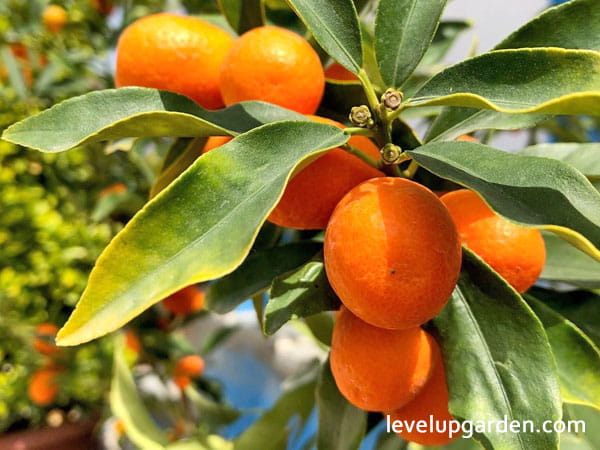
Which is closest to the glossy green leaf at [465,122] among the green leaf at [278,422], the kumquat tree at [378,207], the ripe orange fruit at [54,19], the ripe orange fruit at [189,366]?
the kumquat tree at [378,207]

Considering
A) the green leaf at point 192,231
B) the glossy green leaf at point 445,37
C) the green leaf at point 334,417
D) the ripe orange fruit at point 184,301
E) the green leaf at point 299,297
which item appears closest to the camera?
the green leaf at point 192,231

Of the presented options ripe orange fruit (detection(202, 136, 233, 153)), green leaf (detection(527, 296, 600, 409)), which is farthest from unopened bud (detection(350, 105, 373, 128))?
green leaf (detection(527, 296, 600, 409))

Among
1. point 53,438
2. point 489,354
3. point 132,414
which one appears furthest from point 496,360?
point 53,438

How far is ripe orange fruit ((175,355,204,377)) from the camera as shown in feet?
3.52

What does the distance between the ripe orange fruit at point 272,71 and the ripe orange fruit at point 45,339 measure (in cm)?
80

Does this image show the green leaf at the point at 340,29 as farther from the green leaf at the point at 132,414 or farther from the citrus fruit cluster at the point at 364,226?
the green leaf at the point at 132,414

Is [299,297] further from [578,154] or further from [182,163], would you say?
[578,154]

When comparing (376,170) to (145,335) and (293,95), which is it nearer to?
(293,95)

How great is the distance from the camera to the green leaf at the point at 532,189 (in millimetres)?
280

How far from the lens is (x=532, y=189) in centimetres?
29

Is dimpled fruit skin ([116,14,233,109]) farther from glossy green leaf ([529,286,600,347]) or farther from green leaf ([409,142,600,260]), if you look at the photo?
glossy green leaf ([529,286,600,347])

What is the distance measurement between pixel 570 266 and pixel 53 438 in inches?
41.2

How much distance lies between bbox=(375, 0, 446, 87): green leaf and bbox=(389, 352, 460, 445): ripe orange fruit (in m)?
0.20

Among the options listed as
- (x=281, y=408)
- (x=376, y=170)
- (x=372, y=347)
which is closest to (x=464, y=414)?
(x=372, y=347)
